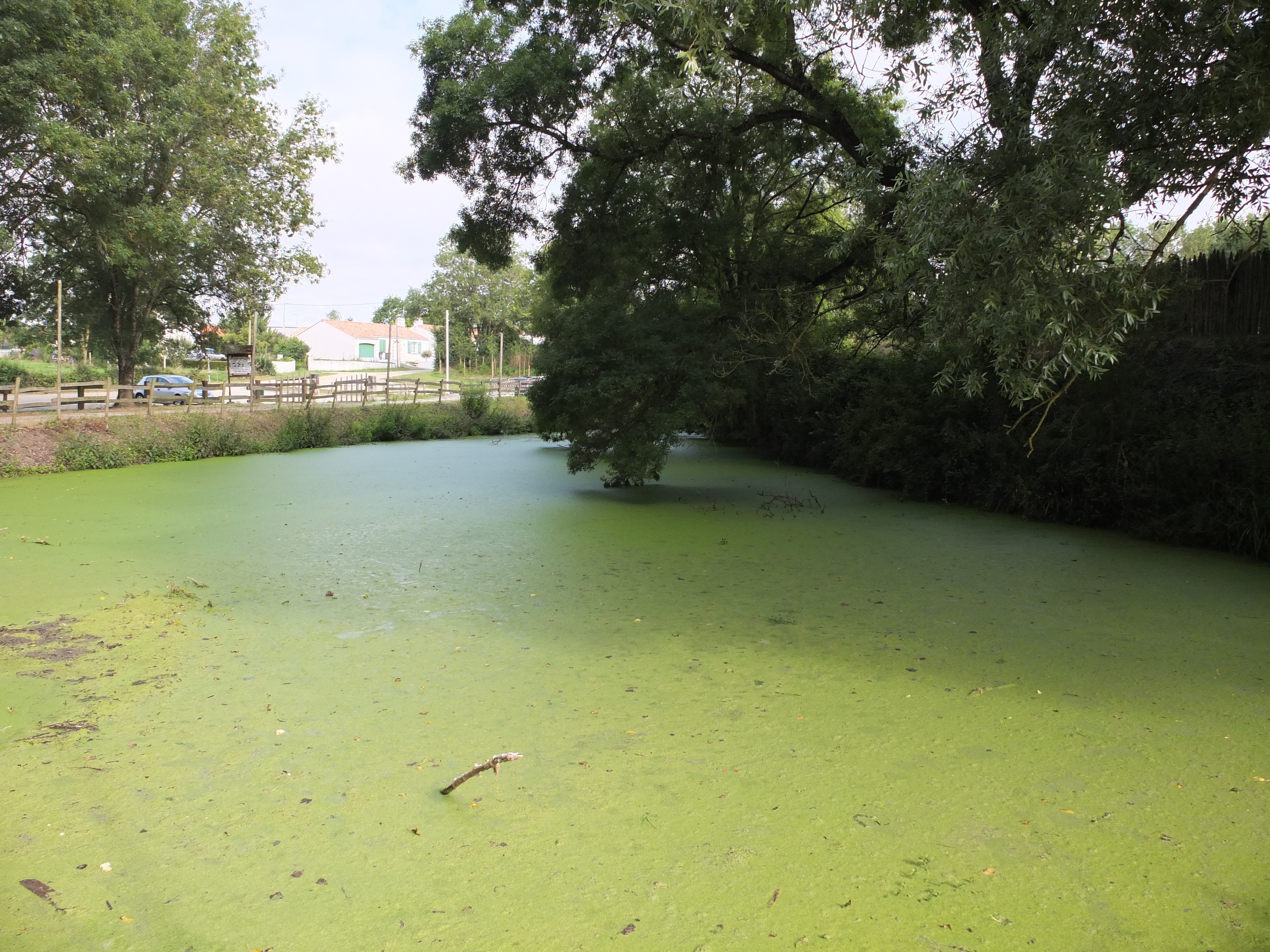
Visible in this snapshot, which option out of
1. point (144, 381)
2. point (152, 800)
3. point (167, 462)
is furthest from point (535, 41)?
point (144, 381)

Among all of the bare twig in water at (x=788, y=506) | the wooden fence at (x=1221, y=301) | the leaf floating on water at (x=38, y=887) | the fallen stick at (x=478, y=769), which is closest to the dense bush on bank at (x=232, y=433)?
the bare twig in water at (x=788, y=506)

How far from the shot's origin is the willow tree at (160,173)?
15.1 m

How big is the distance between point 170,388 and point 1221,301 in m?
20.9

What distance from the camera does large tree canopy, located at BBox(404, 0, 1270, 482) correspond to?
154 inches

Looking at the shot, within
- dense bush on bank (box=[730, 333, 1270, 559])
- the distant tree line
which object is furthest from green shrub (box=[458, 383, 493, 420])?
the distant tree line

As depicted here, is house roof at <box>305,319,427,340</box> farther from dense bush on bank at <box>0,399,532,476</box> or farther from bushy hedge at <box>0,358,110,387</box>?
dense bush on bank at <box>0,399,532,476</box>

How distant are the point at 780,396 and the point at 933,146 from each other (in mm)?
6953

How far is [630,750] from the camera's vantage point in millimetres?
2895

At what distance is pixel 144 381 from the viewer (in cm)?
2012

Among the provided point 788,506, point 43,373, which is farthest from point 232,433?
point 43,373

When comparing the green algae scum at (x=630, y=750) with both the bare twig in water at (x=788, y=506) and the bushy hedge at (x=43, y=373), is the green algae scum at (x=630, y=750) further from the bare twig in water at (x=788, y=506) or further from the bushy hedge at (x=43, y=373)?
the bushy hedge at (x=43, y=373)

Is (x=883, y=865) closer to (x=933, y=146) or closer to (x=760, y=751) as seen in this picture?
(x=760, y=751)

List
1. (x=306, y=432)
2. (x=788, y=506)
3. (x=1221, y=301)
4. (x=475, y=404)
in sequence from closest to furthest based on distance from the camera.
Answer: (x=1221, y=301)
(x=788, y=506)
(x=306, y=432)
(x=475, y=404)

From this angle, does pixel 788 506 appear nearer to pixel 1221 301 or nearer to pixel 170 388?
pixel 1221 301
